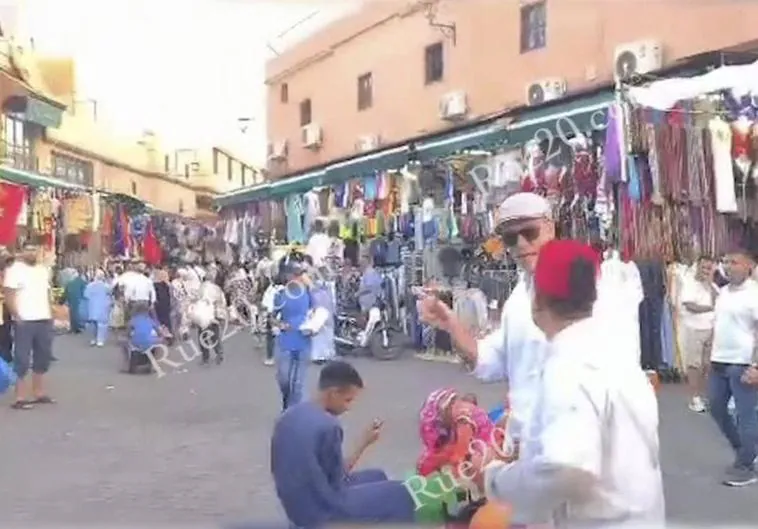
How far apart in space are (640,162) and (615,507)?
7109 millimetres

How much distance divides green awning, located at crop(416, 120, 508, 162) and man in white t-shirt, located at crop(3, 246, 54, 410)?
427 cm

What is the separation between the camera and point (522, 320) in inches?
153

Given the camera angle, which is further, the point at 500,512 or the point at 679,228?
the point at 679,228

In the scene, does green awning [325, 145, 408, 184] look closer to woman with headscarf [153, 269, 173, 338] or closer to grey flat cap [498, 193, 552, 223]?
woman with headscarf [153, 269, 173, 338]

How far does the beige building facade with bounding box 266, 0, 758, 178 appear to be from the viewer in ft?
50.8

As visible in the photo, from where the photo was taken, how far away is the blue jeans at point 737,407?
6941 mm

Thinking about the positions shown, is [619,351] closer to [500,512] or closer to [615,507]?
[615,507]

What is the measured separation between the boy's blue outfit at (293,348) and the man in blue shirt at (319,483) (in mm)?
4293

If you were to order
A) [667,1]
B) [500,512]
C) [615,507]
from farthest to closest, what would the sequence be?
[667,1], [500,512], [615,507]

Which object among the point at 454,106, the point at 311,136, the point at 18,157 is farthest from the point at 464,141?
the point at 311,136

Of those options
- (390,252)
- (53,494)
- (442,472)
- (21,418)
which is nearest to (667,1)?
(390,252)

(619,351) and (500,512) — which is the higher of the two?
(619,351)

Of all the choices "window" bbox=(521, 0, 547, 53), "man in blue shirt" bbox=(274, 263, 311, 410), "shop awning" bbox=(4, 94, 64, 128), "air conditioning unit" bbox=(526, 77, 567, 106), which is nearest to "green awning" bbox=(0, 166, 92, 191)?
"shop awning" bbox=(4, 94, 64, 128)

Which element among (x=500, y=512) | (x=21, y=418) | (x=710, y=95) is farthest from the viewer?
(x=21, y=418)
